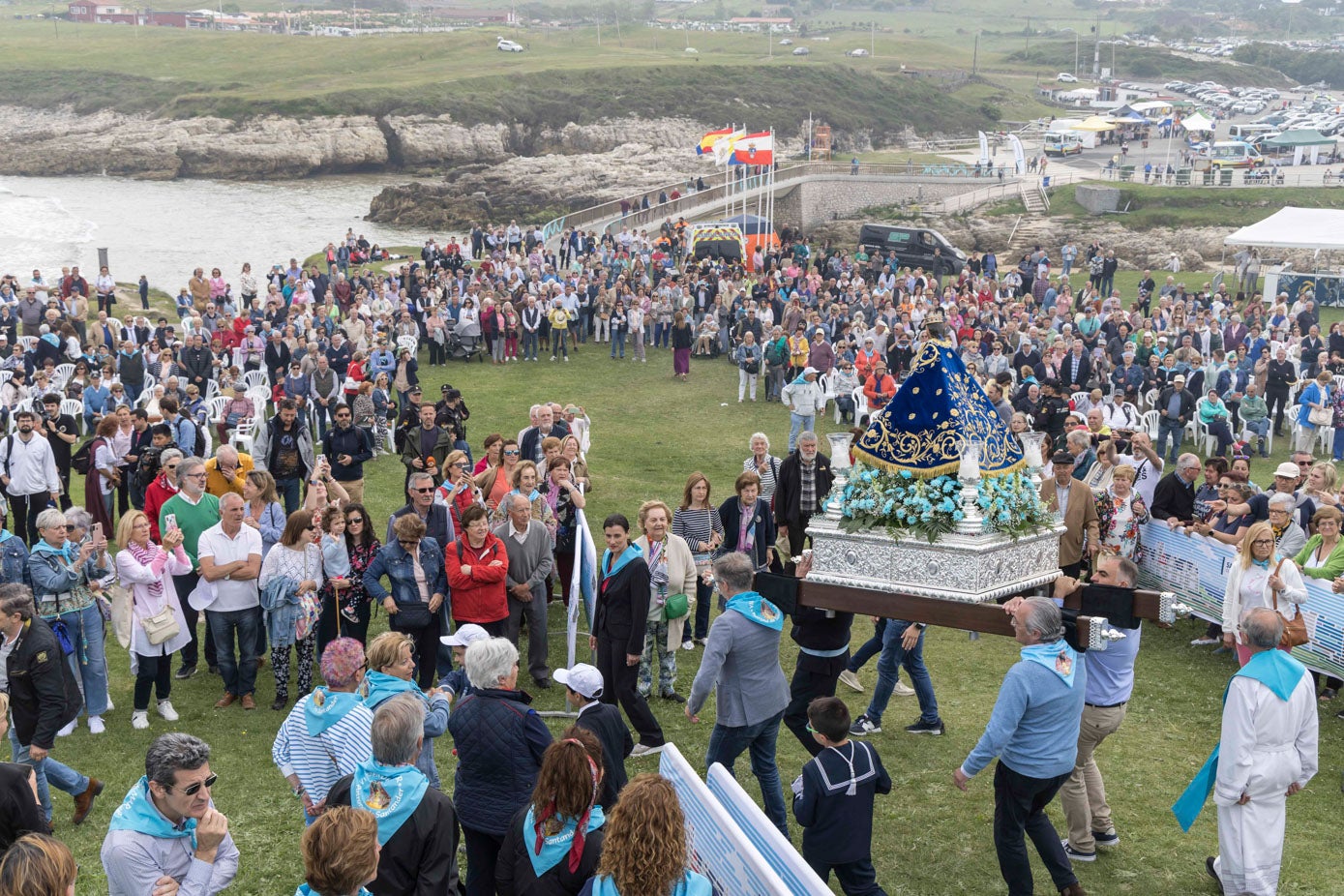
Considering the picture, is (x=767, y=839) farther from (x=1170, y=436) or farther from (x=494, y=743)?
(x=1170, y=436)

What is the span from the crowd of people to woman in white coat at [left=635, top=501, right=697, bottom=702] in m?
0.03

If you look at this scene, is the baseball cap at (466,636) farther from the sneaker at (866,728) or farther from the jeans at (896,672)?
the sneaker at (866,728)

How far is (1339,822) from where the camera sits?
26.5ft

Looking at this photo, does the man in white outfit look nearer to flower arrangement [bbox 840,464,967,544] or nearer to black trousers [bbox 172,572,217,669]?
flower arrangement [bbox 840,464,967,544]

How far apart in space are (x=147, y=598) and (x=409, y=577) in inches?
77.0

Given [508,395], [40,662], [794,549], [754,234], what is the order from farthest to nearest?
1. [754,234]
2. [508,395]
3. [794,549]
4. [40,662]

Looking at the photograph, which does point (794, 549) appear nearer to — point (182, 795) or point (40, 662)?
point (40, 662)

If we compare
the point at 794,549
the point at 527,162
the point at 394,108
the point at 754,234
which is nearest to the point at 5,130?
the point at 394,108

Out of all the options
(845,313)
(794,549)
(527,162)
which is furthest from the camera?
(527,162)

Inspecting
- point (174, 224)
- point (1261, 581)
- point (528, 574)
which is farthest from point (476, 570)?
point (174, 224)

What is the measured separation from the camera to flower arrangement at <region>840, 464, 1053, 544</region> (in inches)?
258

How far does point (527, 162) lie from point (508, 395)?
48.0m

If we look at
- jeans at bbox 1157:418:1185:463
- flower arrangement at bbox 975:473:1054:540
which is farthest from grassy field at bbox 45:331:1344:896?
jeans at bbox 1157:418:1185:463

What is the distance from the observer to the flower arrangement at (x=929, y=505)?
6.55m
